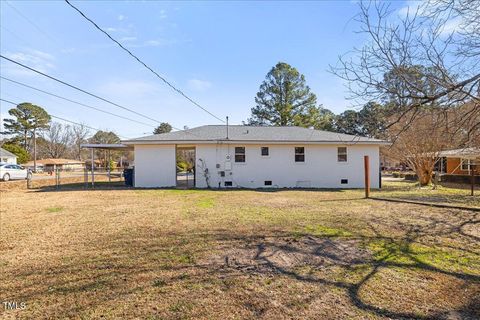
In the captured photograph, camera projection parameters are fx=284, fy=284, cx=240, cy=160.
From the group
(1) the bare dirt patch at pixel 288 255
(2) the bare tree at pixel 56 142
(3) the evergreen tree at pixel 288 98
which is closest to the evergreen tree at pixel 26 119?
(2) the bare tree at pixel 56 142

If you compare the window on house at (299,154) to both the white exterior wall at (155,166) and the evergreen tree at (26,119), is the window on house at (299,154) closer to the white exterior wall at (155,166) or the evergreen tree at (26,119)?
the white exterior wall at (155,166)

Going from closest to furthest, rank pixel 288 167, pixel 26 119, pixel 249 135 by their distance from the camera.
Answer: pixel 288 167, pixel 249 135, pixel 26 119

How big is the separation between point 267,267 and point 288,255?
1.97 ft

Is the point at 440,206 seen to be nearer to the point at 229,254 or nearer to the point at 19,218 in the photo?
the point at 229,254

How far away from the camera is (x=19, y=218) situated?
289 inches

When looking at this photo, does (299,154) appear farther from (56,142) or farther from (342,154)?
(56,142)

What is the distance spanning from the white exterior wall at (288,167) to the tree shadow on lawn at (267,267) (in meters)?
10.3

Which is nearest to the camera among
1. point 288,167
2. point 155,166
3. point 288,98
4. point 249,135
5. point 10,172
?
point 155,166

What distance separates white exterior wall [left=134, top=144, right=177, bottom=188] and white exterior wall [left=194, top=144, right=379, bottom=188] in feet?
4.89

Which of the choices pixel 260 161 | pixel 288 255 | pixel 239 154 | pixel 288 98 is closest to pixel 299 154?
pixel 260 161

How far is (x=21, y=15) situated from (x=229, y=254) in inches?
283

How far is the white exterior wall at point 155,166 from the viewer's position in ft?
51.4

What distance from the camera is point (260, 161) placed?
52.4ft

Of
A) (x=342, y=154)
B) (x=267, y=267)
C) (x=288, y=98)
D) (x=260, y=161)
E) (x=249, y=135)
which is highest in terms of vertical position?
(x=288, y=98)
